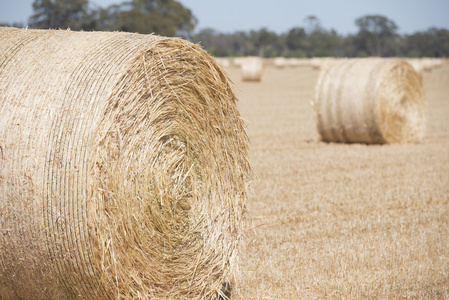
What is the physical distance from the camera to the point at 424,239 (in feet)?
18.1

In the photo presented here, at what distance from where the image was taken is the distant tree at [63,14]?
984 inches

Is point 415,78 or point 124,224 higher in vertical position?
point 415,78

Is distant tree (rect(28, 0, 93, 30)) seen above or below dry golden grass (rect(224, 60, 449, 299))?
above

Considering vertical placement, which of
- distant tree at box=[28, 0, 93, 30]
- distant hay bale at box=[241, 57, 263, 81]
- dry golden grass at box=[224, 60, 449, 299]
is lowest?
dry golden grass at box=[224, 60, 449, 299]

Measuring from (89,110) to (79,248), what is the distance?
0.83 meters

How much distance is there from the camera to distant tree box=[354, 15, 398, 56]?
89.2 m

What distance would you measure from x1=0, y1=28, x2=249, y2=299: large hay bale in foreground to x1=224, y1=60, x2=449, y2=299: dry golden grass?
1.55ft

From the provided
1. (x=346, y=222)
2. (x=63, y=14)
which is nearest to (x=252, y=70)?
(x=63, y=14)

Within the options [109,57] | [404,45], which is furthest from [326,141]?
[404,45]

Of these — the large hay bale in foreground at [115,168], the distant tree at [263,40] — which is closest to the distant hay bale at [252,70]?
the large hay bale in foreground at [115,168]

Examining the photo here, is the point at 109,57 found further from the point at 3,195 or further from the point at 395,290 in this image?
the point at 395,290

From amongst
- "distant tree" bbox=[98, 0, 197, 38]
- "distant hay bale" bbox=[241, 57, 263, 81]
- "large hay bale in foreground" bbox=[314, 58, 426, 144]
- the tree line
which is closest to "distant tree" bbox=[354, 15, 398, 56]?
the tree line

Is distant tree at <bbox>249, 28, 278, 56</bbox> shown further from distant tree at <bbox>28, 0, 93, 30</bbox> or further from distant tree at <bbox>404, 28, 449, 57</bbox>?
distant tree at <bbox>28, 0, 93, 30</bbox>

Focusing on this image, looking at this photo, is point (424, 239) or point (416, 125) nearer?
point (424, 239)
